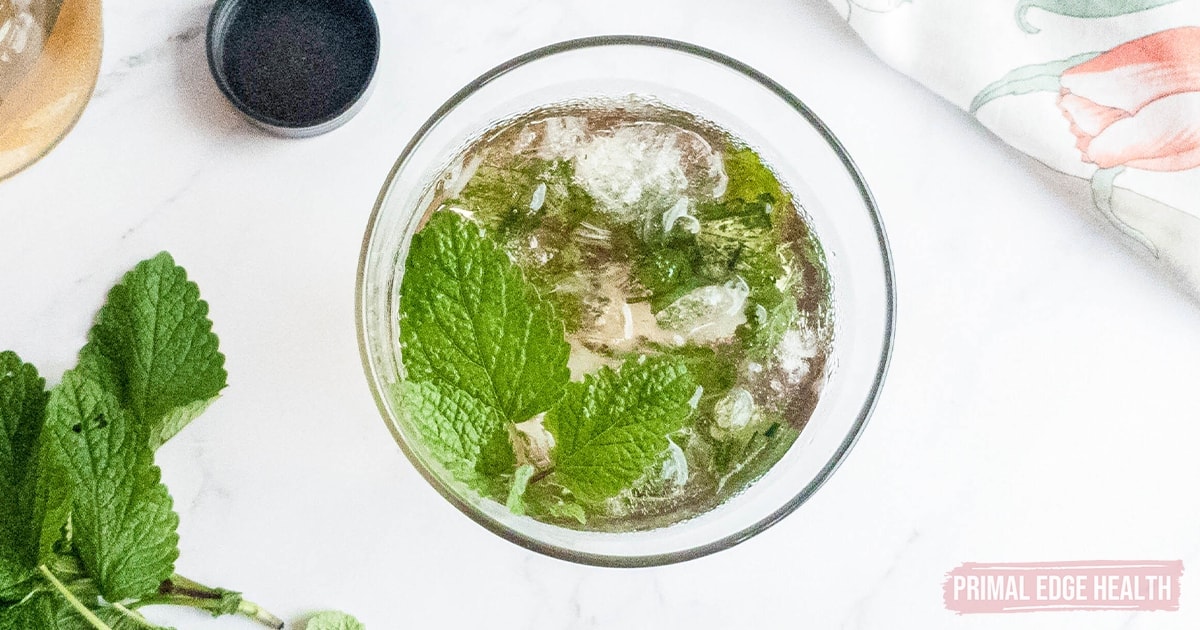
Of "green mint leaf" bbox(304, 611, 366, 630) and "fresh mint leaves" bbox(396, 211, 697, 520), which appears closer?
"fresh mint leaves" bbox(396, 211, 697, 520)

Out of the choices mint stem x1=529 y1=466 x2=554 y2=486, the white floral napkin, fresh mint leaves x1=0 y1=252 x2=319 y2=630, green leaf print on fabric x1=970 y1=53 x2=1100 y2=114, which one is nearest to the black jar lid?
fresh mint leaves x1=0 y1=252 x2=319 y2=630

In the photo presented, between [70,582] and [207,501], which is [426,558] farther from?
[70,582]

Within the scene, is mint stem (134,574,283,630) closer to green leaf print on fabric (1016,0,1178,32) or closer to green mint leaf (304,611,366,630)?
green mint leaf (304,611,366,630)

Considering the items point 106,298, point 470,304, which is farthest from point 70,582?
point 470,304

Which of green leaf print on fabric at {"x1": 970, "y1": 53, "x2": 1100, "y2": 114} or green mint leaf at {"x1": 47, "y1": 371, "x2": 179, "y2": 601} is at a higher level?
green leaf print on fabric at {"x1": 970, "y1": 53, "x2": 1100, "y2": 114}

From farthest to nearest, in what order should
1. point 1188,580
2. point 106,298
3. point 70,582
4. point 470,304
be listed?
1. point 1188,580
2. point 106,298
3. point 70,582
4. point 470,304

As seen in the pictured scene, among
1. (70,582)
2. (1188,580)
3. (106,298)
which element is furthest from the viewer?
(1188,580)

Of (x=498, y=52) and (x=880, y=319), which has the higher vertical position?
(x=498, y=52)

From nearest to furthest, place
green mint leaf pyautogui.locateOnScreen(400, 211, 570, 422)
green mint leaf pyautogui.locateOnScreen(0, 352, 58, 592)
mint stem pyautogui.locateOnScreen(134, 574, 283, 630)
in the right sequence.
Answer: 1. green mint leaf pyautogui.locateOnScreen(400, 211, 570, 422)
2. green mint leaf pyautogui.locateOnScreen(0, 352, 58, 592)
3. mint stem pyautogui.locateOnScreen(134, 574, 283, 630)
